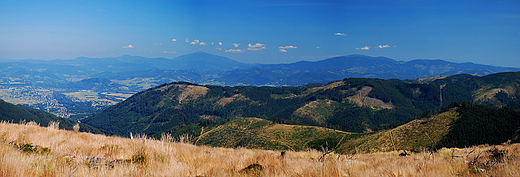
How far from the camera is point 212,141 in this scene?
122m

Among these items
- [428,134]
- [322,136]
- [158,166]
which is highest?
[158,166]

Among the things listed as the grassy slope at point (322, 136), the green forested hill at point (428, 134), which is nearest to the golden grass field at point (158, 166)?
the grassy slope at point (322, 136)

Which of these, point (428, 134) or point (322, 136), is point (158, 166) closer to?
point (428, 134)

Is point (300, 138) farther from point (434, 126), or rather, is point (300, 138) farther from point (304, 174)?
point (304, 174)

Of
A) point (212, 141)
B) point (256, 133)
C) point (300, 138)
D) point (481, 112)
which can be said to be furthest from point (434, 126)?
point (212, 141)

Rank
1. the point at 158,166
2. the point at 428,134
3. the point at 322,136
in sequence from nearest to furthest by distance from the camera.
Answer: the point at 158,166
the point at 428,134
the point at 322,136

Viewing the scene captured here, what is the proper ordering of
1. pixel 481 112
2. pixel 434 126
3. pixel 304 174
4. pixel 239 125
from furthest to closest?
pixel 239 125
pixel 481 112
pixel 434 126
pixel 304 174

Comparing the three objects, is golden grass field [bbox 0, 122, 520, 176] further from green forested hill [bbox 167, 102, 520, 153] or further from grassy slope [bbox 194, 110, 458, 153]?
green forested hill [bbox 167, 102, 520, 153]

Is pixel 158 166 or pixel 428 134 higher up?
pixel 158 166

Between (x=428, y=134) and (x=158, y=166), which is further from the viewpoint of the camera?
(x=428, y=134)

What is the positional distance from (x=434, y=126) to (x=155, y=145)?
310 ft

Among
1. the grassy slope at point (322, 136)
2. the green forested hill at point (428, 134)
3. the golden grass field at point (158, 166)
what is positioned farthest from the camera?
the grassy slope at point (322, 136)

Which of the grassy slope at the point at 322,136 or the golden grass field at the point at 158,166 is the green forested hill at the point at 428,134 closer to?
the grassy slope at the point at 322,136

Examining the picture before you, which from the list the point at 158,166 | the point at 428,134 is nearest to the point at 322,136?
the point at 428,134
